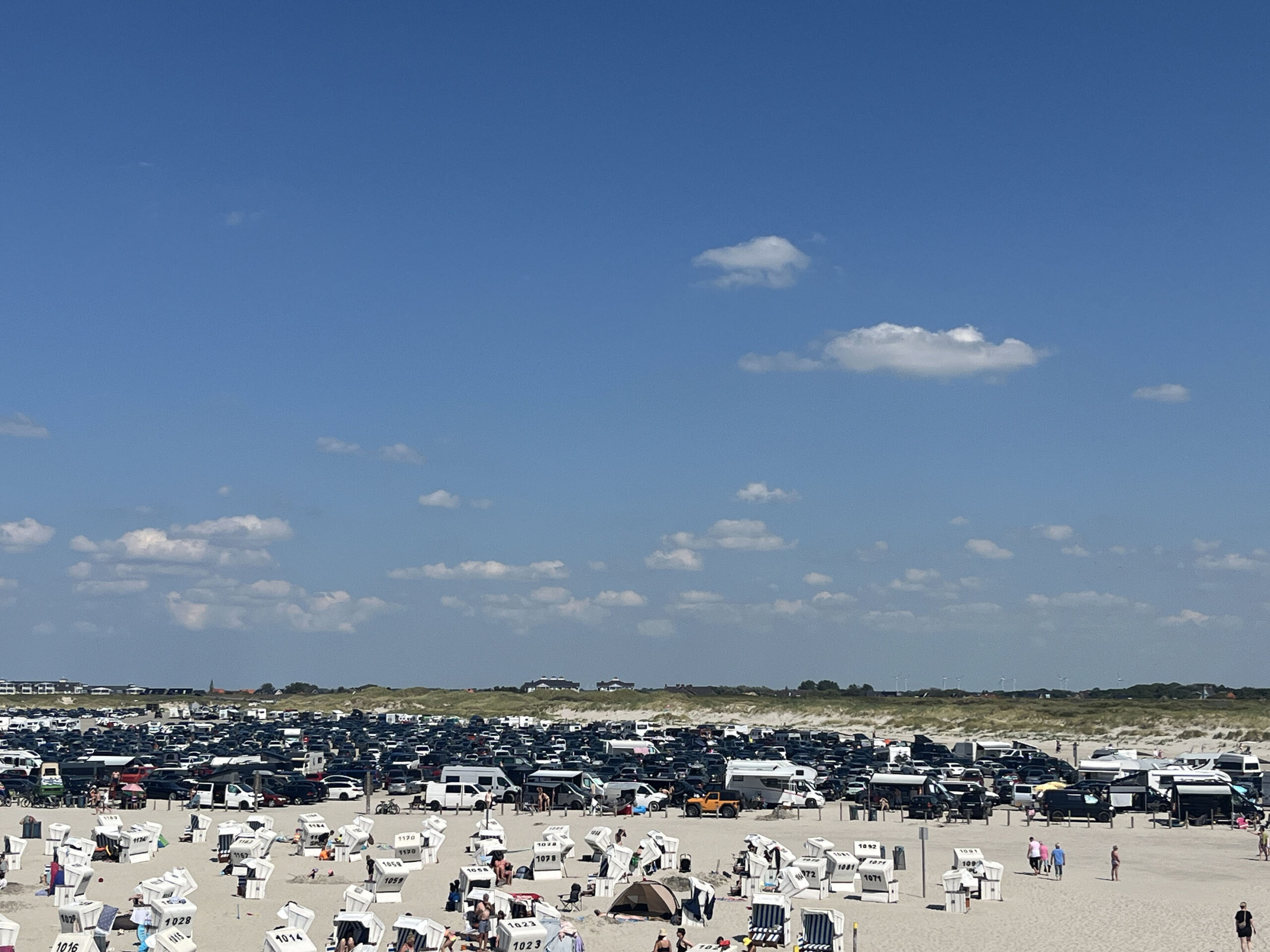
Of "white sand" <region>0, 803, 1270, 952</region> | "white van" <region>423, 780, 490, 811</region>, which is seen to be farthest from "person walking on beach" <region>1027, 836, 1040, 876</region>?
"white van" <region>423, 780, 490, 811</region>

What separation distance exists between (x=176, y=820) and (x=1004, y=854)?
30066 millimetres

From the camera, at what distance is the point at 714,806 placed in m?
52.9

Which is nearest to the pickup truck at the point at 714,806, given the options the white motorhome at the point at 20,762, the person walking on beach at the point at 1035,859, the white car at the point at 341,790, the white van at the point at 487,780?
the white van at the point at 487,780

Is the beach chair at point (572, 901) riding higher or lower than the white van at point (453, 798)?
higher

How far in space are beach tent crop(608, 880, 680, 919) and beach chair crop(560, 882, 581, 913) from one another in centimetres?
81

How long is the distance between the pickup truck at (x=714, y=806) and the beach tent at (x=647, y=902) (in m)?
23.3

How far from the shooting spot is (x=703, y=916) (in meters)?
28.3

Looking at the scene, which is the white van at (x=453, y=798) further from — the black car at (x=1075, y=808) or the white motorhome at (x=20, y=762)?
the white motorhome at (x=20, y=762)

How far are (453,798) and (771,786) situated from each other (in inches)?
530

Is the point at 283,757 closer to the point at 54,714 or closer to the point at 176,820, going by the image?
the point at 176,820

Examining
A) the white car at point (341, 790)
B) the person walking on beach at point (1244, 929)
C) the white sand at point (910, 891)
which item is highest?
the person walking on beach at point (1244, 929)

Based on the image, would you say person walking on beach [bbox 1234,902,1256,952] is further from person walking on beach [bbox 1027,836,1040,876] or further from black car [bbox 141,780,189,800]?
black car [bbox 141,780,189,800]

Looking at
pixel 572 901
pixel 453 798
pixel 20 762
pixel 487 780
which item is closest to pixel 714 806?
pixel 487 780

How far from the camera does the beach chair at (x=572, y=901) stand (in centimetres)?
2956
